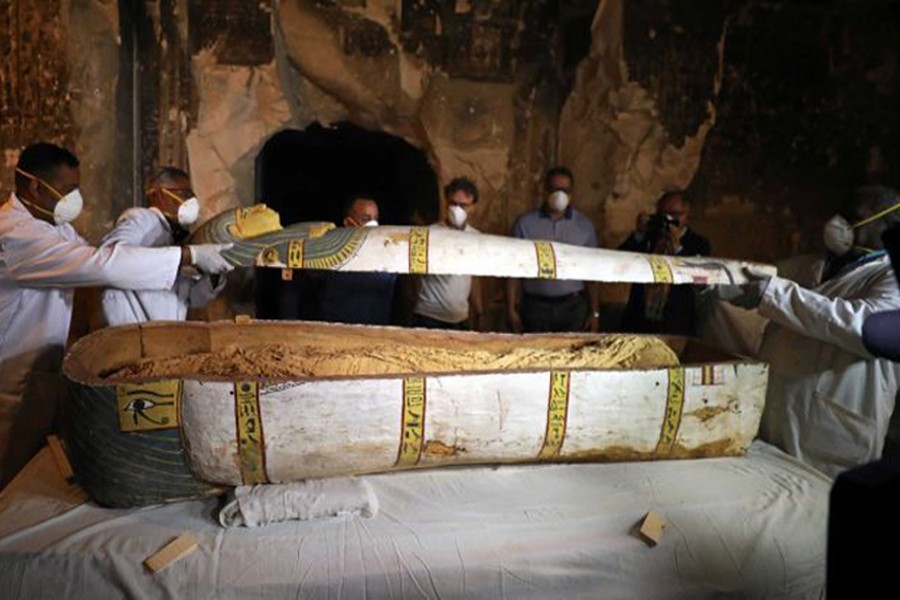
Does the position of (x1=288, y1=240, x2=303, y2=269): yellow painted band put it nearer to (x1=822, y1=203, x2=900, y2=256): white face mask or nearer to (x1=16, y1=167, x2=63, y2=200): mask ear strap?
(x1=16, y1=167, x2=63, y2=200): mask ear strap

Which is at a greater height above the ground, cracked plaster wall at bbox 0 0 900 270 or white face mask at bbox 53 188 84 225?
cracked plaster wall at bbox 0 0 900 270

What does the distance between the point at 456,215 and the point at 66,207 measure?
80.5 inches

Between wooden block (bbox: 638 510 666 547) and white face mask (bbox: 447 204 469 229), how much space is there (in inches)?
85.1

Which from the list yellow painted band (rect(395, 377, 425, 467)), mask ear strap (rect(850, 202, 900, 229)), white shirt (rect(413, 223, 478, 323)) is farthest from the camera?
white shirt (rect(413, 223, 478, 323))

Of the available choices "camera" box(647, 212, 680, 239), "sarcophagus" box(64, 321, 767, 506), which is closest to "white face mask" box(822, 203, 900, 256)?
"sarcophagus" box(64, 321, 767, 506)

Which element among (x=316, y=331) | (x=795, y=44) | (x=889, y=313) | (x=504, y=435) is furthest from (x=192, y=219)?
(x=795, y=44)

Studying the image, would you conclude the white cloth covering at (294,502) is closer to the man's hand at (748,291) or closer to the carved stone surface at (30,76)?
the man's hand at (748,291)

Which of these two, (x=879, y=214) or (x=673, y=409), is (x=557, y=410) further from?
(x=879, y=214)

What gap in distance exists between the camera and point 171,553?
2039 millimetres

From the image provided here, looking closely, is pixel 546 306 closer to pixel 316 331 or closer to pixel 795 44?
pixel 316 331

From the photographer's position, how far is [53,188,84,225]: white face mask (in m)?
2.87

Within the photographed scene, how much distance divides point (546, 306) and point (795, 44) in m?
3.26

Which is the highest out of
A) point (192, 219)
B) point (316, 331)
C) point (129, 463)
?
point (192, 219)

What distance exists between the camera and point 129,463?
2258mm
